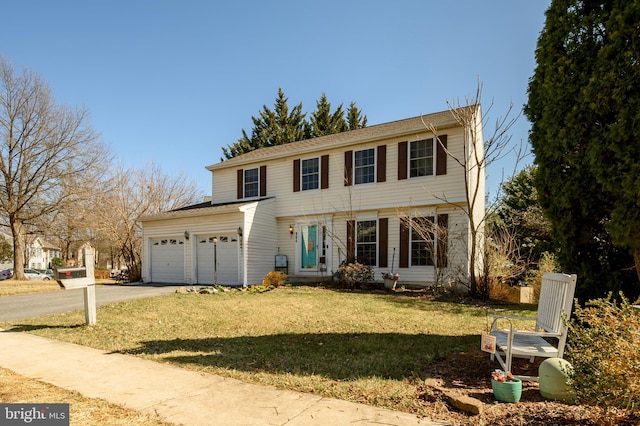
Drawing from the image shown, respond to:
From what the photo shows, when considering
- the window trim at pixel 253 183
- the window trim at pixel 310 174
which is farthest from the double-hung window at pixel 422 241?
the window trim at pixel 253 183

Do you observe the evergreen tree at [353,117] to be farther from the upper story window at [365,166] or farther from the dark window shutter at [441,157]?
the dark window shutter at [441,157]

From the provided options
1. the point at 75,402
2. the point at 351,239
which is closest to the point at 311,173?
the point at 351,239

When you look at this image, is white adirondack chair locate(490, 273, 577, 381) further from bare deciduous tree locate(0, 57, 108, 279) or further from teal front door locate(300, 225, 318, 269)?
bare deciduous tree locate(0, 57, 108, 279)

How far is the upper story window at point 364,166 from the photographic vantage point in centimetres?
1504

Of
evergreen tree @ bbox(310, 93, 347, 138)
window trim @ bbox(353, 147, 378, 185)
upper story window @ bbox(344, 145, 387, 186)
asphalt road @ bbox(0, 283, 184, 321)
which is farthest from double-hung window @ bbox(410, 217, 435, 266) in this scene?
evergreen tree @ bbox(310, 93, 347, 138)

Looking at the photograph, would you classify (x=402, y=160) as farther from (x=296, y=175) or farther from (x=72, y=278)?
(x=72, y=278)

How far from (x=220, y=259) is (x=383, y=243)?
7231 mm

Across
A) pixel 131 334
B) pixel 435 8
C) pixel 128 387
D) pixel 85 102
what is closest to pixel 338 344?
pixel 128 387

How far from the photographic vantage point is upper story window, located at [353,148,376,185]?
15.0 meters

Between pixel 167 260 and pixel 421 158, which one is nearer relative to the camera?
pixel 421 158

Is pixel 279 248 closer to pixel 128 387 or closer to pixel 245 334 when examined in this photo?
pixel 245 334

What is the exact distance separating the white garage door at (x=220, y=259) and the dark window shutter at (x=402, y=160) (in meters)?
7.39

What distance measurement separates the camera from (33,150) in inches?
908

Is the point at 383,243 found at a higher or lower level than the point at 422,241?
lower
